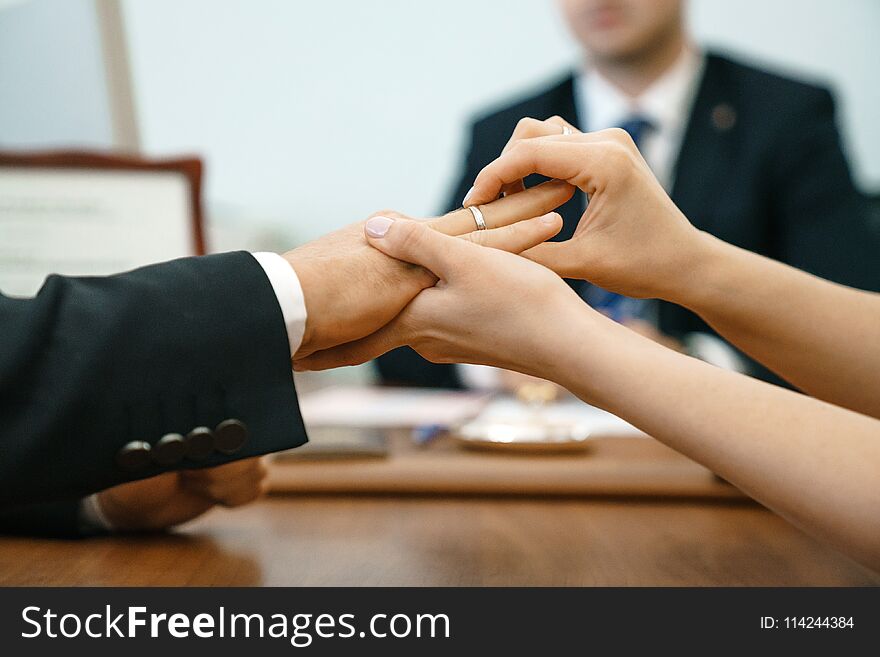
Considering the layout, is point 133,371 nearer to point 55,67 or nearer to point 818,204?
point 55,67

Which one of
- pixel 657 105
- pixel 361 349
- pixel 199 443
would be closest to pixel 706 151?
pixel 657 105

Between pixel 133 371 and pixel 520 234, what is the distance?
406mm

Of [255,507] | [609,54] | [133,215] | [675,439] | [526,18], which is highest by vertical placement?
[526,18]

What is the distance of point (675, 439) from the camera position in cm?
69

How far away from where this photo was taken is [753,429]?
0.65 meters

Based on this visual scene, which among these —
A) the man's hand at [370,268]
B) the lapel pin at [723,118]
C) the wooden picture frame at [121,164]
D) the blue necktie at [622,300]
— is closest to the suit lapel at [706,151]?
the lapel pin at [723,118]

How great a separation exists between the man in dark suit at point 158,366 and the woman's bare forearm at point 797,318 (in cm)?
35

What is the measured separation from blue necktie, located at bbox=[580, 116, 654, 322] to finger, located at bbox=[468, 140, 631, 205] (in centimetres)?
76

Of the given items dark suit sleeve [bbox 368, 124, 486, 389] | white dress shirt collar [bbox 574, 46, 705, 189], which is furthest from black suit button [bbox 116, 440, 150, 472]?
white dress shirt collar [bbox 574, 46, 705, 189]

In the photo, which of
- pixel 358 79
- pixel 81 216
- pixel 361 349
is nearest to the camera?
pixel 361 349

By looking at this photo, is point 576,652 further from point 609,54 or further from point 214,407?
point 609,54

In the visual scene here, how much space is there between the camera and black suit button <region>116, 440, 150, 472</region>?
69 centimetres

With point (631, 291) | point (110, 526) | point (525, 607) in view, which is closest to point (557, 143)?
point (631, 291)

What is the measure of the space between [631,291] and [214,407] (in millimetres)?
460
